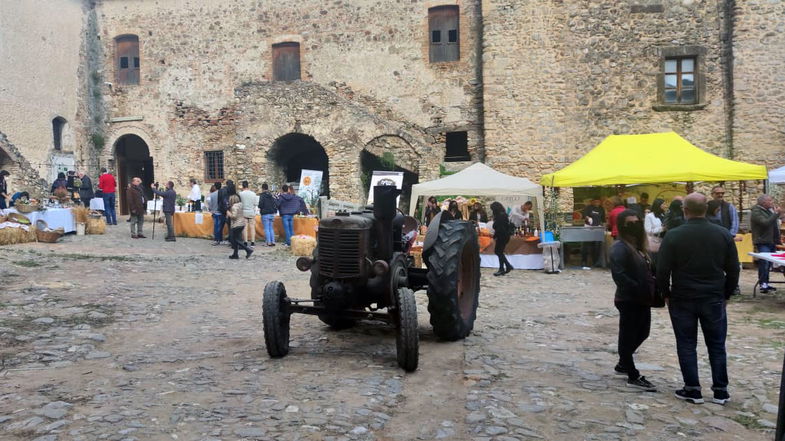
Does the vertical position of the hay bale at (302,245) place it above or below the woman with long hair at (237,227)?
below

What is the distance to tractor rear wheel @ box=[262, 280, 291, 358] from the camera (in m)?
4.99

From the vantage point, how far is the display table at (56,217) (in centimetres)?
1305

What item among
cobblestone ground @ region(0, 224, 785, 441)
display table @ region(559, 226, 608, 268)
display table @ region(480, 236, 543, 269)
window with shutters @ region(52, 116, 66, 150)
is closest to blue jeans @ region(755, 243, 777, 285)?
cobblestone ground @ region(0, 224, 785, 441)

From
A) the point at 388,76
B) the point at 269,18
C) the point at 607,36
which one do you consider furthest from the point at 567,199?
the point at 269,18

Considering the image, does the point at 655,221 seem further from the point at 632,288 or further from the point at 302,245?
the point at 302,245

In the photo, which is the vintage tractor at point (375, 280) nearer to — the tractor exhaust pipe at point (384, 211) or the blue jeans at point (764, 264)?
the tractor exhaust pipe at point (384, 211)

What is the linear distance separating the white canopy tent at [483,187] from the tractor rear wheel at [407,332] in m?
8.01

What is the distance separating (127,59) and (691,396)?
21.4 m

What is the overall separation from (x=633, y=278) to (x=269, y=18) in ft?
58.2

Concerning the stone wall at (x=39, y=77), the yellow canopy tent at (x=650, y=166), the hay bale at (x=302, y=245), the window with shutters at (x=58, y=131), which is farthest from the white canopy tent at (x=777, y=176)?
the window with shutters at (x=58, y=131)

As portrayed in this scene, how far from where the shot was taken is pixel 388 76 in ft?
62.3

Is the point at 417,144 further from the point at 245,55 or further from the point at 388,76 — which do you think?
the point at 245,55

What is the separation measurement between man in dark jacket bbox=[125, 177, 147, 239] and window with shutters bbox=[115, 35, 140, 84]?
8142mm

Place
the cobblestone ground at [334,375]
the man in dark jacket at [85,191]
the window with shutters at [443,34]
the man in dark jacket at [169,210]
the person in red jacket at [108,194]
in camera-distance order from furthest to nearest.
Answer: the window with shutters at [443,34]
the man in dark jacket at [85,191]
the person in red jacket at [108,194]
the man in dark jacket at [169,210]
the cobblestone ground at [334,375]
